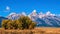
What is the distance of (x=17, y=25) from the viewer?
257 ft

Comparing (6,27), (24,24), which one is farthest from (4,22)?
(24,24)

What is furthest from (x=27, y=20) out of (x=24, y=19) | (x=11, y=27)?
(x=11, y=27)

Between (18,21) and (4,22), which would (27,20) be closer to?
(18,21)

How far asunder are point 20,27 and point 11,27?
3757 mm

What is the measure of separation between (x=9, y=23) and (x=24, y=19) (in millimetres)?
5582

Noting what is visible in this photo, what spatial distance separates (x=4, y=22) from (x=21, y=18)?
6.92m

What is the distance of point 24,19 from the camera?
259 ft

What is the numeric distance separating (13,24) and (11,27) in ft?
4.27

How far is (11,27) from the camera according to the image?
7825 centimetres

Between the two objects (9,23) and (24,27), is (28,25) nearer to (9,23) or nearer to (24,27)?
(24,27)

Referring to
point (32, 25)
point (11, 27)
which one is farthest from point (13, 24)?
point (32, 25)

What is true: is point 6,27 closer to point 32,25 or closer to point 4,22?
point 4,22

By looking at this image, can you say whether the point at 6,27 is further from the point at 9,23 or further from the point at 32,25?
the point at 32,25

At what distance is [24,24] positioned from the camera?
79188 millimetres
